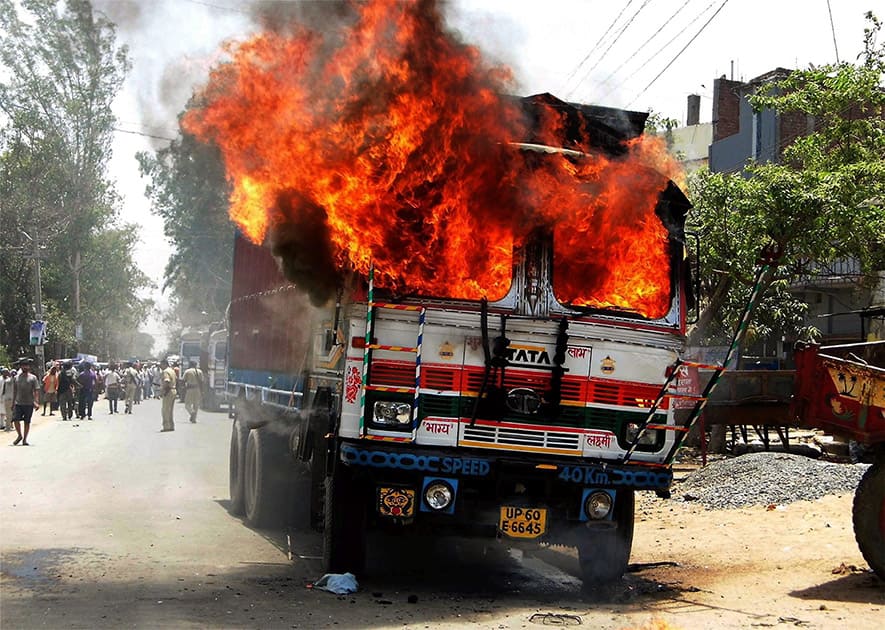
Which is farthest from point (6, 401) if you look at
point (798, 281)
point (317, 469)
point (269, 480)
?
point (798, 281)

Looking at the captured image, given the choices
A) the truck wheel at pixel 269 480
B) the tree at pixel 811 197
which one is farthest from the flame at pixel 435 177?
the tree at pixel 811 197

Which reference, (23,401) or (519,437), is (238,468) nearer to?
(519,437)

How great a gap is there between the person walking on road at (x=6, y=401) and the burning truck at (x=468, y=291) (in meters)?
22.3

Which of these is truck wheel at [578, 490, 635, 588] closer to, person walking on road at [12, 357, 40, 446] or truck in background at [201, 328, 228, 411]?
person walking on road at [12, 357, 40, 446]

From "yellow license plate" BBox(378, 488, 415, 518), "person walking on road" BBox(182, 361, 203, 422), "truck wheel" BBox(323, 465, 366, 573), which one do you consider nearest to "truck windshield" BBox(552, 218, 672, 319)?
"yellow license plate" BBox(378, 488, 415, 518)

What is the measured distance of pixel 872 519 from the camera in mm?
8828

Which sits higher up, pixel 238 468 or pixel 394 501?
pixel 394 501

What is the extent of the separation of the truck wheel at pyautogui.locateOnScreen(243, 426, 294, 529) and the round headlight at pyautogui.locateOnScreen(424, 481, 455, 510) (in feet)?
13.0

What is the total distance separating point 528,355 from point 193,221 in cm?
3658

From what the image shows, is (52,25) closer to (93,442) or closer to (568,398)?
(568,398)

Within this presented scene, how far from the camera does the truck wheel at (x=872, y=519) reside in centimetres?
877

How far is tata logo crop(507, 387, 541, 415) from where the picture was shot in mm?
8094

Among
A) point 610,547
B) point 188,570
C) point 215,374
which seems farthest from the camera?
point 215,374

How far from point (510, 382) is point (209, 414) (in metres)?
32.6
